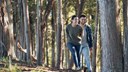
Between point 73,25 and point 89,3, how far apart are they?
10732 millimetres

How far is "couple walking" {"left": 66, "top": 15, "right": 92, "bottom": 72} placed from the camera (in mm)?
9633

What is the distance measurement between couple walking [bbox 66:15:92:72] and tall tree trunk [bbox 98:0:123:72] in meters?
1.54

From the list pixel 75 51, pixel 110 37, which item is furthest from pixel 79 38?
pixel 110 37

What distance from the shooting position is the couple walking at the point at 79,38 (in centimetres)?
963

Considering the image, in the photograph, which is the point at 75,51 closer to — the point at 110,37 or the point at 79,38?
the point at 79,38

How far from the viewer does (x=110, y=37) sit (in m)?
7.98

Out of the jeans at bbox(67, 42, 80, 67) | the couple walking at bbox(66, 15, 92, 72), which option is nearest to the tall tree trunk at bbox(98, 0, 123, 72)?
the couple walking at bbox(66, 15, 92, 72)

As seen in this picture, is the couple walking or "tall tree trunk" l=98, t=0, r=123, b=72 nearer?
"tall tree trunk" l=98, t=0, r=123, b=72

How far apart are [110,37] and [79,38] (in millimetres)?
2367

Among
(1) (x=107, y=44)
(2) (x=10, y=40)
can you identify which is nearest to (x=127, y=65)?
(1) (x=107, y=44)

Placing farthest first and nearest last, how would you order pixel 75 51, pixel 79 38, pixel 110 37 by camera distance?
pixel 75 51, pixel 79 38, pixel 110 37

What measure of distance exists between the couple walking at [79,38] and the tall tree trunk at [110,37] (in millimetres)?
1539

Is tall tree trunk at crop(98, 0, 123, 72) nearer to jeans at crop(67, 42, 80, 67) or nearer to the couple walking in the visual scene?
the couple walking

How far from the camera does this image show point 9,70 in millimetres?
9906
